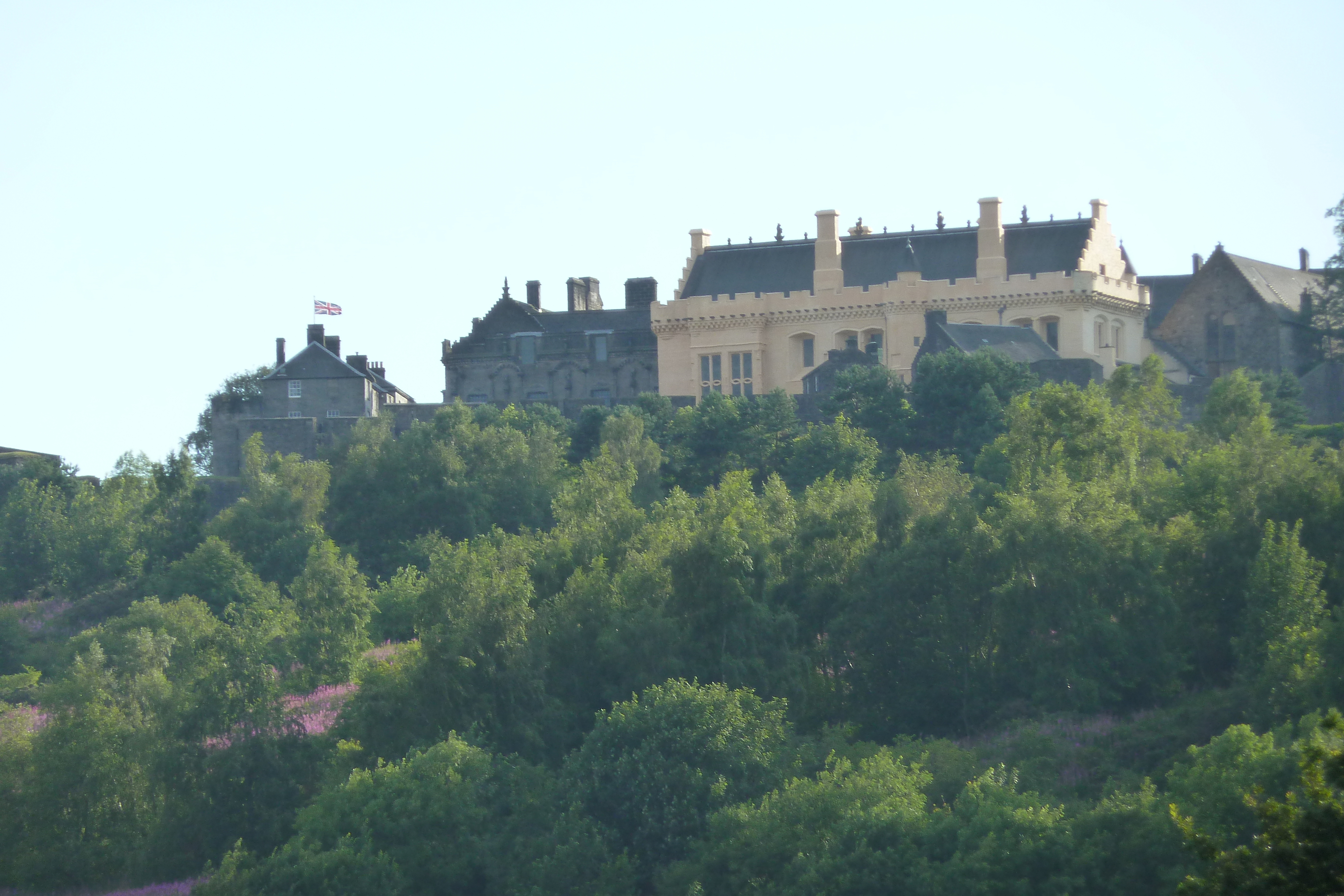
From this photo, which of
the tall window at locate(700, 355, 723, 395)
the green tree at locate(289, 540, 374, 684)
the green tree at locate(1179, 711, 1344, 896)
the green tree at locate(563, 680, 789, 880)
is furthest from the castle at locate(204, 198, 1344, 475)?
the green tree at locate(1179, 711, 1344, 896)

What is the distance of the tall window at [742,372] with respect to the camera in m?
76.9

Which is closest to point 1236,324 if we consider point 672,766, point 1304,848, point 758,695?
point 758,695

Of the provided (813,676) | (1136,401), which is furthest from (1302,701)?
(1136,401)

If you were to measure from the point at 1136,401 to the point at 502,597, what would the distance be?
21781 mm

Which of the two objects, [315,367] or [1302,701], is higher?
[315,367]

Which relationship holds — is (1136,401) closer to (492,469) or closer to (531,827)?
(492,469)

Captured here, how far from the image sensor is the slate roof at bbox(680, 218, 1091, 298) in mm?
76312

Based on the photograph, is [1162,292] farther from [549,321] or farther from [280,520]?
[280,520]

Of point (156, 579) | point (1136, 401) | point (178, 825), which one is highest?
point (1136, 401)

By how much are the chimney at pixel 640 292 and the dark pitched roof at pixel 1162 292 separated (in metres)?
19.5

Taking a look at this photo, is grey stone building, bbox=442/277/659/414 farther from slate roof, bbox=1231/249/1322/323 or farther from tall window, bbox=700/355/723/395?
slate roof, bbox=1231/249/1322/323

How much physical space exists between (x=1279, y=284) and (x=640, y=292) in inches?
986

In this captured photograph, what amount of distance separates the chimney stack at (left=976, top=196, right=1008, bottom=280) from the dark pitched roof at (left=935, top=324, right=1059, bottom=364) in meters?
3.07

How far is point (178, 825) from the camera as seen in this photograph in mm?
44875
